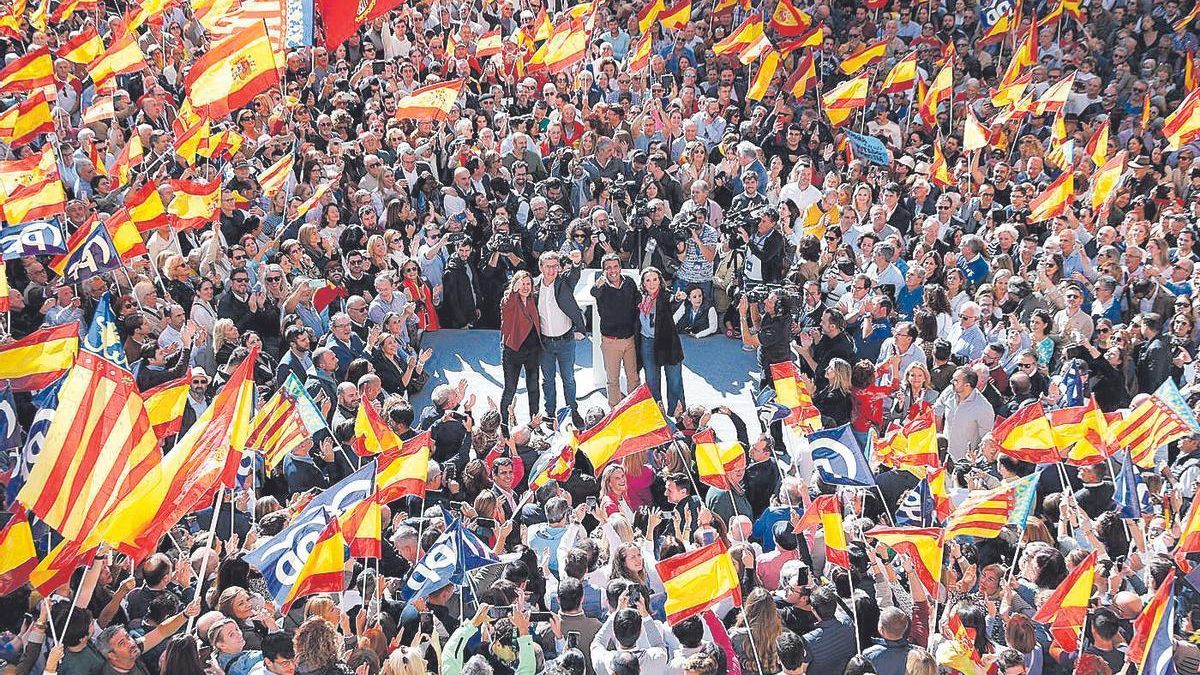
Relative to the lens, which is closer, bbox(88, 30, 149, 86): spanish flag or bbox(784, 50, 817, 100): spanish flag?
bbox(88, 30, 149, 86): spanish flag

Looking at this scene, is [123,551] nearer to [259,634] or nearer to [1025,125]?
[259,634]

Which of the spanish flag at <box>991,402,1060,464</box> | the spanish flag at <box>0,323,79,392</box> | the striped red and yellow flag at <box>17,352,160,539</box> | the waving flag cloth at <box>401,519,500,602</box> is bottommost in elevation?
the spanish flag at <box>991,402,1060,464</box>

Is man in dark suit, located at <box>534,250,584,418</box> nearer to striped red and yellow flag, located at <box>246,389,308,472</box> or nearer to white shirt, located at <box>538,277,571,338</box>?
white shirt, located at <box>538,277,571,338</box>

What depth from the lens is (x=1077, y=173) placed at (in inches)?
650

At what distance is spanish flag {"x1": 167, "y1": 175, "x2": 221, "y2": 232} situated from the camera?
Answer: 14.4 m

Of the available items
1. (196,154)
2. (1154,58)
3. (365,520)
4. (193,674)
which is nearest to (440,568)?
(365,520)

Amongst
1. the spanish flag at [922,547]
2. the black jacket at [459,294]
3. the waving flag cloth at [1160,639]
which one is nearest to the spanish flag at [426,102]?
the black jacket at [459,294]

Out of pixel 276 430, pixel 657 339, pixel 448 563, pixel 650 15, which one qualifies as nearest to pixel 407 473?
pixel 276 430

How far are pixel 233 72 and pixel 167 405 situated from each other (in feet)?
17.3

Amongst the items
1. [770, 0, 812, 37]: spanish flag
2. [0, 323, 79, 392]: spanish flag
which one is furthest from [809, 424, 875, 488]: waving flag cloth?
[770, 0, 812, 37]: spanish flag

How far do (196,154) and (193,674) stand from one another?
9365 millimetres

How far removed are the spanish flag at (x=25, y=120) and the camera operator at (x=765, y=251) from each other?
7.21 m

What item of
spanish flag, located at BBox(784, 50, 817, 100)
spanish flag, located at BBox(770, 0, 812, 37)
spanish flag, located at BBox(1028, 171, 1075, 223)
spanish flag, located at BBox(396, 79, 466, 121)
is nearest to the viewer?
spanish flag, located at BBox(1028, 171, 1075, 223)

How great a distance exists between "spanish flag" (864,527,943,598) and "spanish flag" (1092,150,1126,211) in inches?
317
